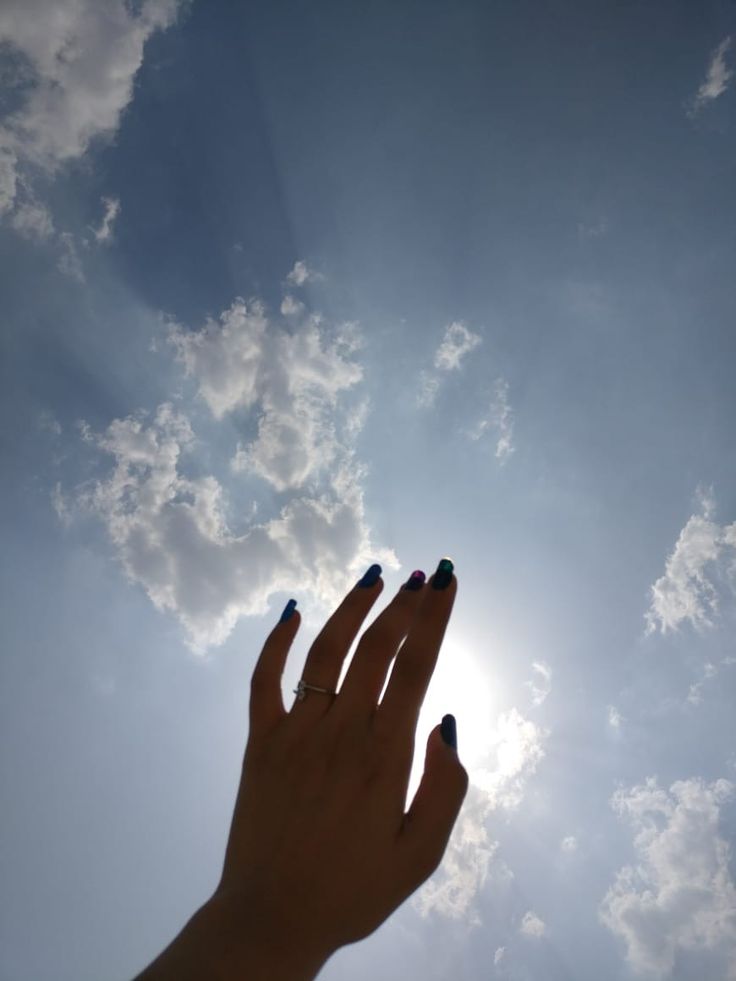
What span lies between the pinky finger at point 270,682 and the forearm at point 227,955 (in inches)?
40.8

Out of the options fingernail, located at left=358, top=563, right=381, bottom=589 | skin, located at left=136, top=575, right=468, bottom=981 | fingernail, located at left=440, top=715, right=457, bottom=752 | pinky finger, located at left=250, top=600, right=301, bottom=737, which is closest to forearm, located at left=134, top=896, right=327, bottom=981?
skin, located at left=136, top=575, right=468, bottom=981

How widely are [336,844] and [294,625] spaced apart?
1576 millimetres

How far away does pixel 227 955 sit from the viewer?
7.54 ft

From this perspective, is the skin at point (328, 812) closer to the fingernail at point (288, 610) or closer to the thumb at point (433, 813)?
the thumb at point (433, 813)

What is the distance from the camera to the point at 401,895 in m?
2.78

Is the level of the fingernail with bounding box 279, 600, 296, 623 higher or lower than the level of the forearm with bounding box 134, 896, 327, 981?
higher

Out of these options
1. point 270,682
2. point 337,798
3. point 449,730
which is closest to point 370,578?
point 270,682

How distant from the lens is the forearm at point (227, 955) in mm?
2211

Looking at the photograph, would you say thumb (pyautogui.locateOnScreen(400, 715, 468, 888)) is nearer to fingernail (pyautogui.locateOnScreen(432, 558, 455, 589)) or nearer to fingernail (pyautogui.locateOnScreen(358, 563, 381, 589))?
fingernail (pyautogui.locateOnScreen(432, 558, 455, 589))

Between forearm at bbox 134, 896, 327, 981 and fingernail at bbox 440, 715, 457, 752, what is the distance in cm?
139

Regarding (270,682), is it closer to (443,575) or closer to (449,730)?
(449,730)

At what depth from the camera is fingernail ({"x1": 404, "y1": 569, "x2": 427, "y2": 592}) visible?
4184 mm

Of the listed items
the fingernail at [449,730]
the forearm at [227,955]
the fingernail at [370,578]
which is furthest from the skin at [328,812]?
the fingernail at [370,578]

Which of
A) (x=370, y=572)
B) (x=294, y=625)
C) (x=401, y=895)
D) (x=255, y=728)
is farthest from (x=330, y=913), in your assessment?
(x=370, y=572)
